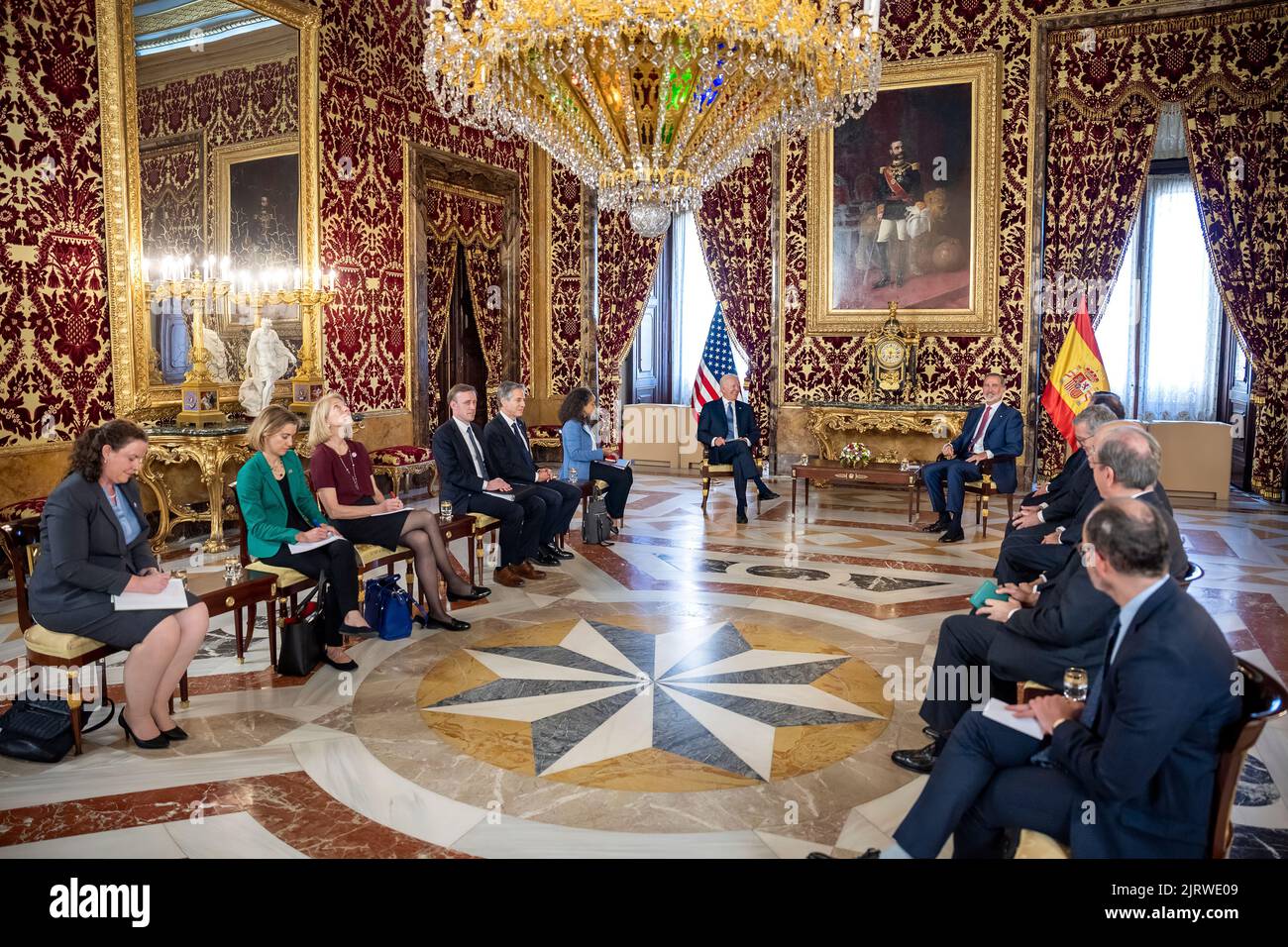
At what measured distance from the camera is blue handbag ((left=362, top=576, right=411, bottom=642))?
532 cm

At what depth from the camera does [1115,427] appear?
3.58 m

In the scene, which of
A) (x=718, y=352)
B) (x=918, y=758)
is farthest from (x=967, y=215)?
(x=918, y=758)

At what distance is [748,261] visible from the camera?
11805 millimetres

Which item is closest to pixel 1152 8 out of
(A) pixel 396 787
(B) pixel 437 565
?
(B) pixel 437 565

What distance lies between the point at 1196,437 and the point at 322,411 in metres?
8.79

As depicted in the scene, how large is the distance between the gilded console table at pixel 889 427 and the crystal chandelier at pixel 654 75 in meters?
4.51

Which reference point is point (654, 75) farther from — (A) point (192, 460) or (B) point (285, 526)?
(A) point (192, 460)

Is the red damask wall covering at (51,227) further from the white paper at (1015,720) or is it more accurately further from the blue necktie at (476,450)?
the white paper at (1015,720)

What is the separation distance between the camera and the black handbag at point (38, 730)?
372cm

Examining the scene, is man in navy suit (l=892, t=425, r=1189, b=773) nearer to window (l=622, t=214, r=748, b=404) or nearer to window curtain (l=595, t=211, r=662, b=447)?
window curtain (l=595, t=211, r=662, b=447)

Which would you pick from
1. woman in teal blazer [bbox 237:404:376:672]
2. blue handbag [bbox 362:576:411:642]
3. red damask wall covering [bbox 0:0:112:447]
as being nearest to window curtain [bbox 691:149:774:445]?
red damask wall covering [bbox 0:0:112:447]
